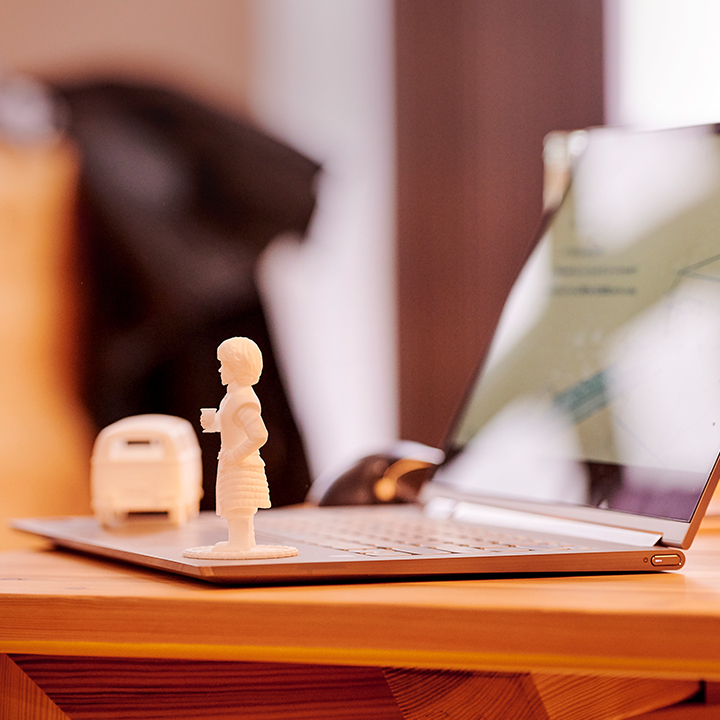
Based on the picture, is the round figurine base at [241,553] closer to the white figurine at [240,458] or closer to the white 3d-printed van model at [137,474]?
the white figurine at [240,458]

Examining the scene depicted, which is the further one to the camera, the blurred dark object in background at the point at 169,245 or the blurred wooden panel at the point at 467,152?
the blurred wooden panel at the point at 467,152

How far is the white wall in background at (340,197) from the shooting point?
54.4 inches

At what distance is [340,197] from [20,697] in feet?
3.46

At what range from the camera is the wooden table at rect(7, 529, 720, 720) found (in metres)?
0.38

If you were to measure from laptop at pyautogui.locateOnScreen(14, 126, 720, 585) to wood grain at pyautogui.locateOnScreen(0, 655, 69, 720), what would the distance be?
0.28 ft

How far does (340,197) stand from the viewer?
4.67 ft

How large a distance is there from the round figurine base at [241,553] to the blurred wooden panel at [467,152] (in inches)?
36.2

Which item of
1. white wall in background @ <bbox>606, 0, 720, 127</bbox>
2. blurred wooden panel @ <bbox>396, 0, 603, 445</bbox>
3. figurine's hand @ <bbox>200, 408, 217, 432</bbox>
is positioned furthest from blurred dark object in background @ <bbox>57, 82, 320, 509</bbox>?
figurine's hand @ <bbox>200, 408, 217, 432</bbox>

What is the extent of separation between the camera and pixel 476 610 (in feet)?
1.28

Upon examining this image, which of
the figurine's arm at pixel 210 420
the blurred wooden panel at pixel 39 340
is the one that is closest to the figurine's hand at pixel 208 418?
the figurine's arm at pixel 210 420

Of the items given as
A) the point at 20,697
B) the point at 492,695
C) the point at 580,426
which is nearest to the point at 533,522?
the point at 580,426

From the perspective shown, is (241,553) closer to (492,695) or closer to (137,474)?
(492,695)

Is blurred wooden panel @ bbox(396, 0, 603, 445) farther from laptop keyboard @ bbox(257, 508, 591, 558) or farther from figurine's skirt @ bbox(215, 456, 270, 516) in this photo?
figurine's skirt @ bbox(215, 456, 270, 516)

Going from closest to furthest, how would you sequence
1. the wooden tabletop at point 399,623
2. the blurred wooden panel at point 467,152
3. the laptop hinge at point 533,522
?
the wooden tabletop at point 399,623 → the laptop hinge at point 533,522 → the blurred wooden panel at point 467,152
